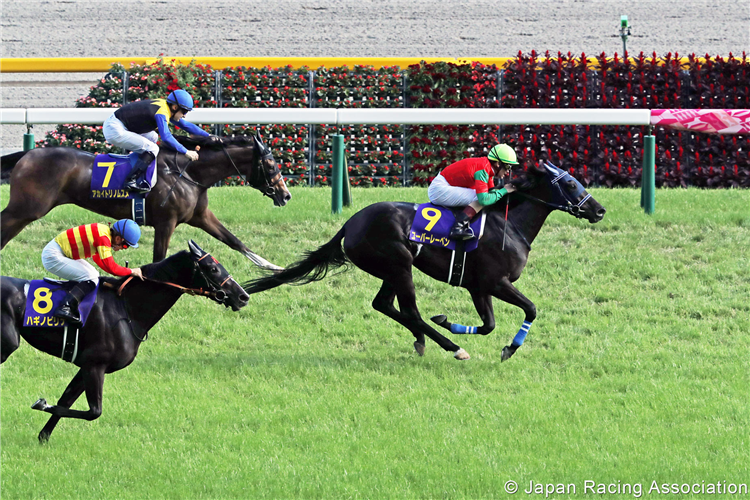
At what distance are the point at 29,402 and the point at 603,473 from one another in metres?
3.74

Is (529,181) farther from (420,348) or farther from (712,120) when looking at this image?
(712,120)

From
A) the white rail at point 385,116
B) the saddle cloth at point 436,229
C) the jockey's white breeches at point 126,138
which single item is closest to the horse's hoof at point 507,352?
the saddle cloth at point 436,229

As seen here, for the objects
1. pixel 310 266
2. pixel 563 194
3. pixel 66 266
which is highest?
pixel 563 194

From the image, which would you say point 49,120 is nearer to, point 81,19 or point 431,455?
point 431,455

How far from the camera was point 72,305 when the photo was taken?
5898 mm

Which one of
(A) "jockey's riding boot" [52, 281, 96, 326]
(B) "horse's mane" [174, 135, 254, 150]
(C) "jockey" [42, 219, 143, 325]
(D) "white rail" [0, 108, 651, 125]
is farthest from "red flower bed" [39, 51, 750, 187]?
(A) "jockey's riding boot" [52, 281, 96, 326]

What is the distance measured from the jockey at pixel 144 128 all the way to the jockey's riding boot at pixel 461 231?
2444 mm

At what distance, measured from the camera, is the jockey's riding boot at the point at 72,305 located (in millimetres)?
5848

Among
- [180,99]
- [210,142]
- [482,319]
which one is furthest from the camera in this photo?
[210,142]

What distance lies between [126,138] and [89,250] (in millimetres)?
2324

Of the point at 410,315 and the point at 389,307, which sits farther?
the point at 389,307

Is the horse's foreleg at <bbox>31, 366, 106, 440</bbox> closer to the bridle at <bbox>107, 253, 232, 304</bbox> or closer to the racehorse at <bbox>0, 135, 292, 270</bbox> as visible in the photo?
the bridle at <bbox>107, 253, 232, 304</bbox>

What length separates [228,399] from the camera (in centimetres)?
674

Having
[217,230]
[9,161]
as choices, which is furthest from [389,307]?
[9,161]
